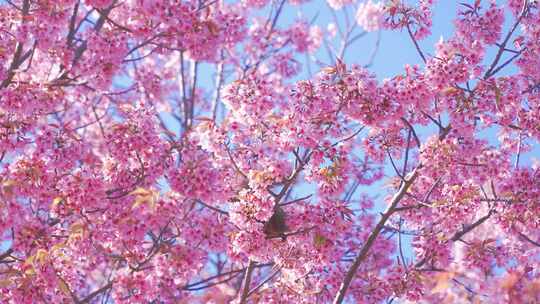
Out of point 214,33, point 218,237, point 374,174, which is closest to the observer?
point 218,237

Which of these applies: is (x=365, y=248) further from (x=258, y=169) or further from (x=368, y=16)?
(x=368, y=16)

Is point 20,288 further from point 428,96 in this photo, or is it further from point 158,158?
point 428,96

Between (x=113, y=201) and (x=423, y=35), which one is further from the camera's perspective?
(x=423, y=35)

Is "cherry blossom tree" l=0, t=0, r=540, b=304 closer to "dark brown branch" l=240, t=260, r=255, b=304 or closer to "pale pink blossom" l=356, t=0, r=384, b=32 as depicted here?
"dark brown branch" l=240, t=260, r=255, b=304

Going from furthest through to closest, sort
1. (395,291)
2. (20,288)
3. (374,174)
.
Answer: (374,174)
(395,291)
(20,288)

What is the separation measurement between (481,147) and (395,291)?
2.06 metres

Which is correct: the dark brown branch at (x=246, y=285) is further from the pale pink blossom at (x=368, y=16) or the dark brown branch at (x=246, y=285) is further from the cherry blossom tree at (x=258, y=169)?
the pale pink blossom at (x=368, y=16)

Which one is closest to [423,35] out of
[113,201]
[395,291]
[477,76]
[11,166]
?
[477,76]

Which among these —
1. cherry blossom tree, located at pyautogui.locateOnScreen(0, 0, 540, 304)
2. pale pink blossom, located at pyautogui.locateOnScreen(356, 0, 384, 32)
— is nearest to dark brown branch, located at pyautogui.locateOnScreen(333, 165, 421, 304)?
cherry blossom tree, located at pyautogui.locateOnScreen(0, 0, 540, 304)

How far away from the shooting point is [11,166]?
22.3 feet

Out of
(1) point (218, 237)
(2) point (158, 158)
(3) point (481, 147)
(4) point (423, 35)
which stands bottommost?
(1) point (218, 237)

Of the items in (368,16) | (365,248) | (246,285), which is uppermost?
(368,16)

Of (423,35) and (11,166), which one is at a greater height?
(423,35)

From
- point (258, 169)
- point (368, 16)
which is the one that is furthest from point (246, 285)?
point (368, 16)
